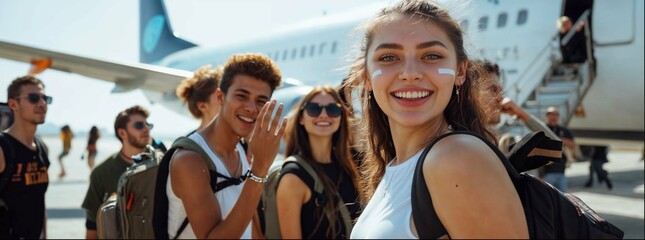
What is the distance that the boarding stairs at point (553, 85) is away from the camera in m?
8.16

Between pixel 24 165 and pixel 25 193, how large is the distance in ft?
0.50

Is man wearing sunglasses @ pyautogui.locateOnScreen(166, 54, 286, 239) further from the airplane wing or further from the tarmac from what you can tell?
Result: the airplane wing

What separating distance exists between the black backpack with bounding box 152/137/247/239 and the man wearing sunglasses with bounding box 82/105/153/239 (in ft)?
4.98

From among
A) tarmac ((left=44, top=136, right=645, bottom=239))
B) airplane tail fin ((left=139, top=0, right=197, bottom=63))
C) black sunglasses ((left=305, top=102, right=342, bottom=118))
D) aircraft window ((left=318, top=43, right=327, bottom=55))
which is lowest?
tarmac ((left=44, top=136, right=645, bottom=239))

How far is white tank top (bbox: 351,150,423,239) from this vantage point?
113cm

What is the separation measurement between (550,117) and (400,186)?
19.1 feet

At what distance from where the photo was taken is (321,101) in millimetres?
3471

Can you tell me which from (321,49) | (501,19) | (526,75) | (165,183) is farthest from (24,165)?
(321,49)

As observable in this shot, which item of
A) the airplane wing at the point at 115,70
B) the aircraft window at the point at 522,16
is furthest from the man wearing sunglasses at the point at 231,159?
the aircraft window at the point at 522,16

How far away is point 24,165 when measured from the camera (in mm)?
3467

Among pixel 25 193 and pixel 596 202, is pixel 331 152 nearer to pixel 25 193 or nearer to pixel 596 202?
pixel 25 193

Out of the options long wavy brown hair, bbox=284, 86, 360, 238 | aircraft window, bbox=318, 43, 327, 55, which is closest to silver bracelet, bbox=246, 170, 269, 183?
long wavy brown hair, bbox=284, 86, 360, 238

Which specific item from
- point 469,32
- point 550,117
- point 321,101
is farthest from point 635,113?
point 469,32

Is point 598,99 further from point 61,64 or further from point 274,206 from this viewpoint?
point 61,64
